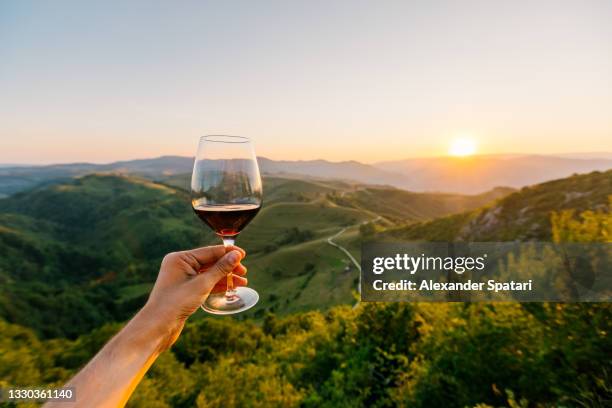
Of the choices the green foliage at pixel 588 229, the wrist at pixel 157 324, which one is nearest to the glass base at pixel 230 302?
the wrist at pixel 157 324

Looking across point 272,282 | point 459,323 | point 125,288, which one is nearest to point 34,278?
point 125,288

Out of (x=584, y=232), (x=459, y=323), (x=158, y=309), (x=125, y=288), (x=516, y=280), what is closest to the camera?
(x=158, y=309)

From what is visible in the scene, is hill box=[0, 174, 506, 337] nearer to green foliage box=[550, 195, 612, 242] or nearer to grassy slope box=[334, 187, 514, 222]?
grassy slope box=[334, 187, 514, 222]

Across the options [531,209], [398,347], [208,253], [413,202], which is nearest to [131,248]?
[413,202]

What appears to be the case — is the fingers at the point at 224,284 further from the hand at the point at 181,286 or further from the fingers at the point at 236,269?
the hand at the point at 181,286

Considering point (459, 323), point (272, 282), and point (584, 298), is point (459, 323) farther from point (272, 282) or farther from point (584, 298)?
point (272, 282)

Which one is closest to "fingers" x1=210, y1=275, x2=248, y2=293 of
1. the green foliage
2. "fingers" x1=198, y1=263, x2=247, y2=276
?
"fingers" x1=198, y1=263, x2=247, y2=276
